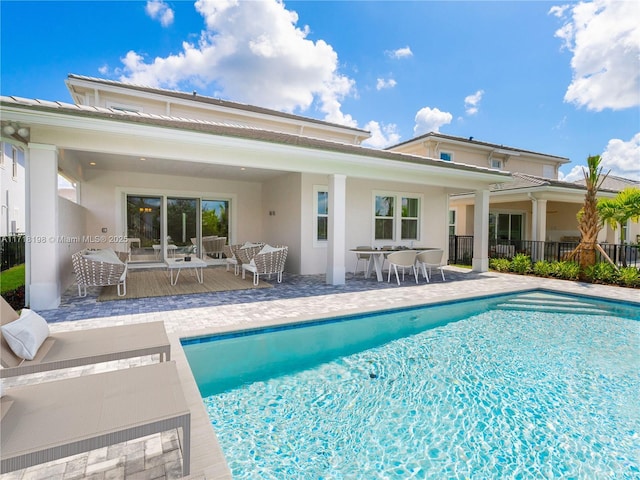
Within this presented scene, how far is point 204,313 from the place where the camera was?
6.18 metres

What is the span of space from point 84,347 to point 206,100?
1342 cm

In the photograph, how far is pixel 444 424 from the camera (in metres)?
3.26

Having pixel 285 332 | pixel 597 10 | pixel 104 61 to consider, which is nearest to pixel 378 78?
pixel 597 10

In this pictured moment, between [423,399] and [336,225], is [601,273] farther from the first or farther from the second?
[423,399]

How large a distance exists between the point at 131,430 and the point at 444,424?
9.19 feet

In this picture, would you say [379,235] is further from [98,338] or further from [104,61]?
[104,61]

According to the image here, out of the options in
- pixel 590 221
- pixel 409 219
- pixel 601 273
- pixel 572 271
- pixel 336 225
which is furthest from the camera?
pixel 409 219

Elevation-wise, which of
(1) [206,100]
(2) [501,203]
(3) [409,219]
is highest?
(1) [206,100]

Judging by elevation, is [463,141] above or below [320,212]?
above

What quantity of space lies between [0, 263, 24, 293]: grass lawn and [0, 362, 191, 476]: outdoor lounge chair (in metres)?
7.38

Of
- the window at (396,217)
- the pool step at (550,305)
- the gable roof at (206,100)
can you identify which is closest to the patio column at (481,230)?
the window at (396,217)

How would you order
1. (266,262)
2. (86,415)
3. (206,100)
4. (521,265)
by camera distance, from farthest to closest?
(206,100) → (521,265) → (266,262) → (86,415)

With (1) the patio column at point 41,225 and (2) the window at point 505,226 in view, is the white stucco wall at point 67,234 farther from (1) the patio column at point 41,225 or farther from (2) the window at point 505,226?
(2) the window at point 505,226

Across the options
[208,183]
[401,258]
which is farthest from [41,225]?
[401,258]
